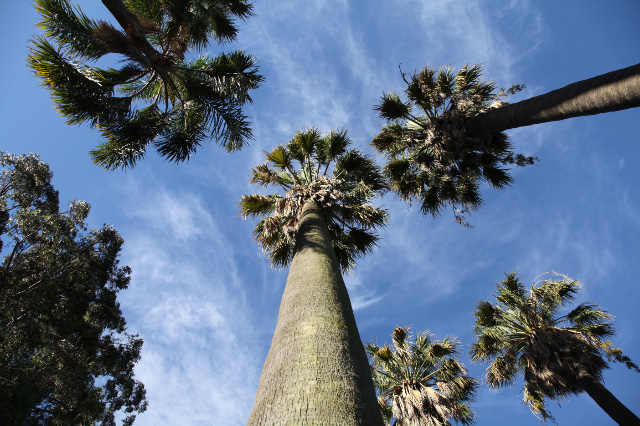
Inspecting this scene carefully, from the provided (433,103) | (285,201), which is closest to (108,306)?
(285,201)

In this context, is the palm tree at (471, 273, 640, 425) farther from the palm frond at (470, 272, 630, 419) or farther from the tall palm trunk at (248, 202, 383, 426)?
the tall palm trunk at (248, 202, 383, 426)

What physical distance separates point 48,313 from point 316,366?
14.4 meters

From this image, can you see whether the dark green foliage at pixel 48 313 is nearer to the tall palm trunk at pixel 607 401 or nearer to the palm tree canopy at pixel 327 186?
the palm tree canopy at pixel 327 186

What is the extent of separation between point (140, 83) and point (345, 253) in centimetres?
698

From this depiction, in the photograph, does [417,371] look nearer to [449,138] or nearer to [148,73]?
[449,138]

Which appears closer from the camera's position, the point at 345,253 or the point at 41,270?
the point at 345,253

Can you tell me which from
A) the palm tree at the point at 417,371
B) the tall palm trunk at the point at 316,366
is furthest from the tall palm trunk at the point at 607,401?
the tall palm trunk at the point at 316,366

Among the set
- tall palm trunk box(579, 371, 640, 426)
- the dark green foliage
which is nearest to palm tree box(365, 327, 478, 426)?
tall palm trunk box(579, 371, 640, 426)

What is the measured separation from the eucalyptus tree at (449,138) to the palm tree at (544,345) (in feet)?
11.7

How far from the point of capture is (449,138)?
8.61m

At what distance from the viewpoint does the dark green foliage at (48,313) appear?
36.3 feet

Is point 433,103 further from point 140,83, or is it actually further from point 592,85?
point 140,83

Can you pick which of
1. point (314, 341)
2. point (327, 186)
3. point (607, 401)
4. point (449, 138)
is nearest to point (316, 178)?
point (327, 186)

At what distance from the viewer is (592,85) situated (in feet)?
14.3
